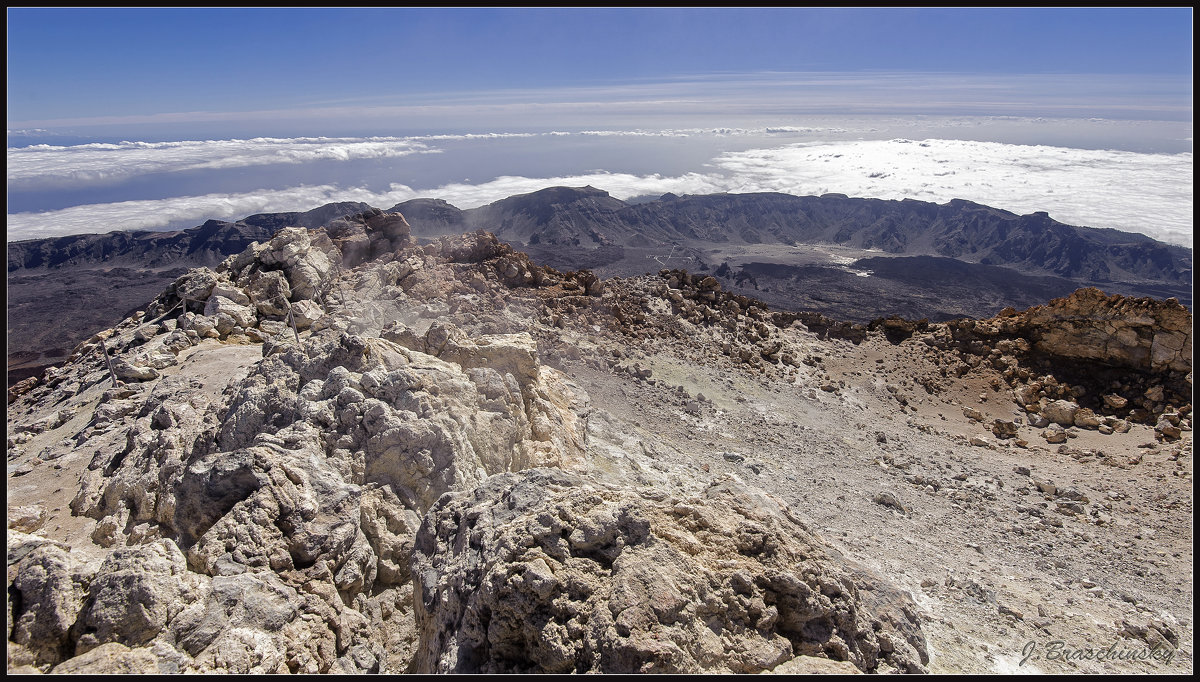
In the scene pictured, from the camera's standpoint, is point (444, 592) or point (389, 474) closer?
point (444, 592)

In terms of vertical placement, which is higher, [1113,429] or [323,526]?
[323,526]

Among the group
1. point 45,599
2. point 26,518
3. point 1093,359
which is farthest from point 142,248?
Result: point 1093,359

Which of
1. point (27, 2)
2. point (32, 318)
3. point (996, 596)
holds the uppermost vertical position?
point (27, 2)

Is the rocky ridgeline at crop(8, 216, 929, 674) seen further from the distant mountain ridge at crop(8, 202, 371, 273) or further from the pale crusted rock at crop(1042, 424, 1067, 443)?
the distant mountain ridge at crop(8, 202, 371, 273)

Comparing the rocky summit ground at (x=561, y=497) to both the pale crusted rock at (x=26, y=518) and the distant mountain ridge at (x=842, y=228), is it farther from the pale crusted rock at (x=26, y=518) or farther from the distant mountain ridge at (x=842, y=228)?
the distant mountain ridge at (x=842, y=228)

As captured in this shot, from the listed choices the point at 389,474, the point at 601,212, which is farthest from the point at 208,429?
the point at 601,212

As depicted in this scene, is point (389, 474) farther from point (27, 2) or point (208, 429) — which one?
point (27, 2)
